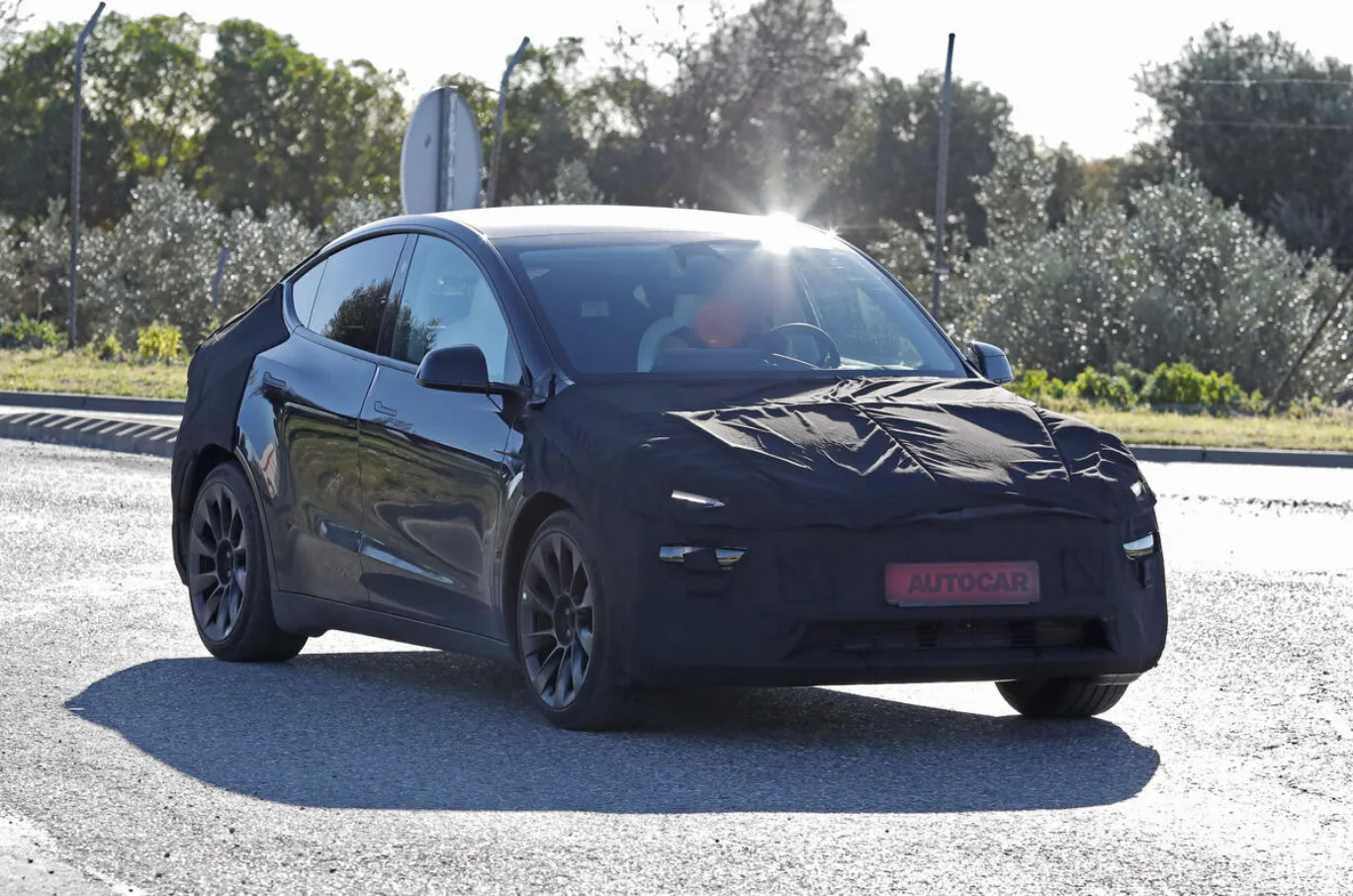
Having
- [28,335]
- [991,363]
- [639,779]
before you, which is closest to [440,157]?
[991,363]

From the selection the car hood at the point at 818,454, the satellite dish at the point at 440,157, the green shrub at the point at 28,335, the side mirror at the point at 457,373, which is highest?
the satellite dish at the point at 440,157

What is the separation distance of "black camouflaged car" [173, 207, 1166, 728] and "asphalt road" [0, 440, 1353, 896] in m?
0.29

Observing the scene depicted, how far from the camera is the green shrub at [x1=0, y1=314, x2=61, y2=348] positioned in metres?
42.3

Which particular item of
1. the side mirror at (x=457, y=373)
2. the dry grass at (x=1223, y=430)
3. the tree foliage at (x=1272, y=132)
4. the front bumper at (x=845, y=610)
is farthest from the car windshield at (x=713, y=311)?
the tree foliage at (x=1272, y=132)

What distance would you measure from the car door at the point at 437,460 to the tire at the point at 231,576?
2.44ft

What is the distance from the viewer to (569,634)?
6758 millimetres

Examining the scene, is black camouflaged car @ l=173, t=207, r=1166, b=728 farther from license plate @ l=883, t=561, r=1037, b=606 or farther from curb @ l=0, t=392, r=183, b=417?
curb @ l=0, t=392, r=183, b=417

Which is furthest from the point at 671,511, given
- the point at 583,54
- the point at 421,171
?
the point at 583,54

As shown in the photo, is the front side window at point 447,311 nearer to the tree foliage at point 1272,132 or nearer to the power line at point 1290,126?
the tree foliage at point 1272,132

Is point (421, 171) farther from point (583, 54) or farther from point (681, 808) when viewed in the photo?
point (583, 54)

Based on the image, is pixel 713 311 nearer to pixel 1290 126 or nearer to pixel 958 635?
pixel 958 635

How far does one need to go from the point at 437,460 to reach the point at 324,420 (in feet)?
2.69

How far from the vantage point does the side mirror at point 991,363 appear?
7773 mm

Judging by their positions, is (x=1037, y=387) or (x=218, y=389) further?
(x=1037, y=387)
